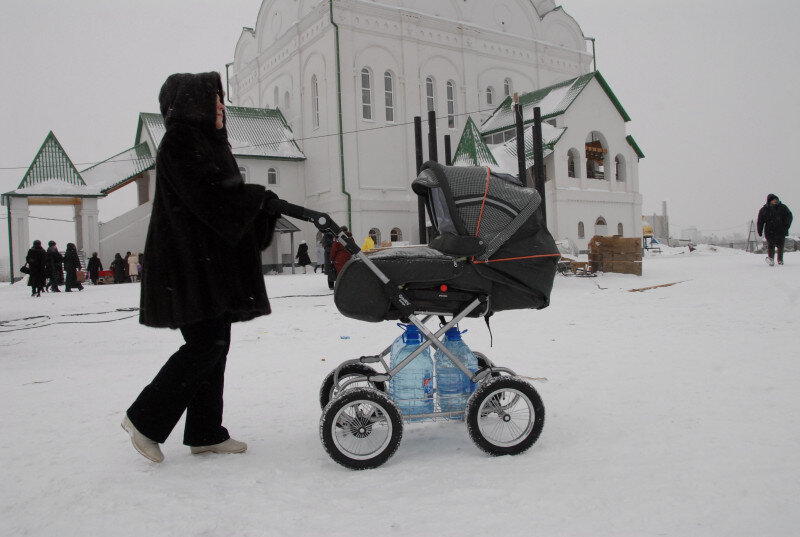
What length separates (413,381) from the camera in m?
3.47

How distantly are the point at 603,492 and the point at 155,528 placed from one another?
75.4 inches

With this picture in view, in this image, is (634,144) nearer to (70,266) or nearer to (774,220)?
(774,220)

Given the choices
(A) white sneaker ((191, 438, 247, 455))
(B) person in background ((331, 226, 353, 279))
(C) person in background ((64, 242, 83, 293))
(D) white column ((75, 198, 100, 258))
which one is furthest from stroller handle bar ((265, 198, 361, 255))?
(D) white column ((75, 198, 100, 258))

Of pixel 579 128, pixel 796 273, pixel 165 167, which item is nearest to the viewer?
pixel 165 167

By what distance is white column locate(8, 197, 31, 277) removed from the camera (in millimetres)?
27062

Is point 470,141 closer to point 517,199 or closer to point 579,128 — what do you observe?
A: point 579,128

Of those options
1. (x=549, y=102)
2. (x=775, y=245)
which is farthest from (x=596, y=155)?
(x=775, y=245)

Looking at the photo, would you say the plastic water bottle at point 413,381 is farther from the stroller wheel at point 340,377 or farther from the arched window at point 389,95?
the arched window at point 389,95

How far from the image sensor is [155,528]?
8.04ft

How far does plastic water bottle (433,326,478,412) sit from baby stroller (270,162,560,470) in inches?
5.1

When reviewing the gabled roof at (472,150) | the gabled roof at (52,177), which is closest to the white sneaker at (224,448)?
the gabled roof at (472,150)

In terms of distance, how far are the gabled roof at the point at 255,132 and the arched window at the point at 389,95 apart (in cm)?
519

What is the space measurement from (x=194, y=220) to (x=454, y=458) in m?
1.87

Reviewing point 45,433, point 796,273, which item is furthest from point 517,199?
point 796,273
